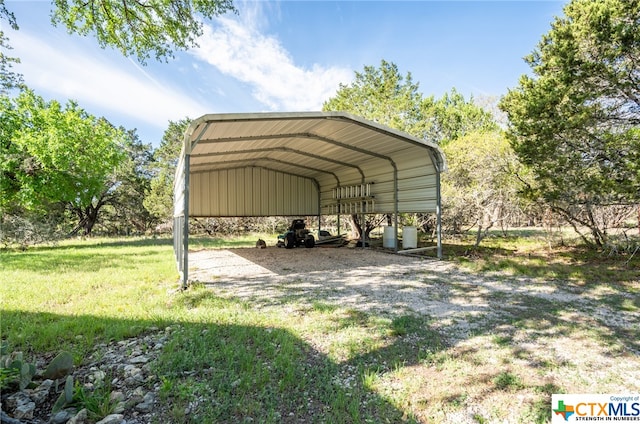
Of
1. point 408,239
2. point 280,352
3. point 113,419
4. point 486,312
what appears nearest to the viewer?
point 113,419

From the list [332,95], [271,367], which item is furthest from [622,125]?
[332,95]

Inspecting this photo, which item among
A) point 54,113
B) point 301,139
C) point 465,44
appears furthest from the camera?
point 54,113

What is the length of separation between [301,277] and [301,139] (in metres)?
4.32

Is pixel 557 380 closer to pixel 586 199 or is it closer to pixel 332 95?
pixel 586 199

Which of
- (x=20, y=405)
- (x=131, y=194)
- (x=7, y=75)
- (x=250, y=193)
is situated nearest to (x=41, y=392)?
(x=20, y=405)

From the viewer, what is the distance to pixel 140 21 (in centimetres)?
714

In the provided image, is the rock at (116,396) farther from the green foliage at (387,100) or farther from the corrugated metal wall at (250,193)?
the green foliage at (387,100)

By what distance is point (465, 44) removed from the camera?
7535mm

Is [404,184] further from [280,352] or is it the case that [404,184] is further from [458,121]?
[458,121]

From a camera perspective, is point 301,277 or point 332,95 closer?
point 301,277

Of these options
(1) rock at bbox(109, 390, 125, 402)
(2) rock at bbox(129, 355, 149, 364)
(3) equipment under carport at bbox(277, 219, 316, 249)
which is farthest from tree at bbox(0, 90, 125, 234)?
(1) rock at bbox(109, 390, 125, 402)

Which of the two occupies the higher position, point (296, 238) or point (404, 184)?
point (404, 184)

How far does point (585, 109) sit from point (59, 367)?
9.18m

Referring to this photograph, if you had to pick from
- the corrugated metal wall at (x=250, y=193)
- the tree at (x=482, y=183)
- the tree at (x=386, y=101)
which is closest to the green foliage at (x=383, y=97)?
the tree at (x=386, y=101)
